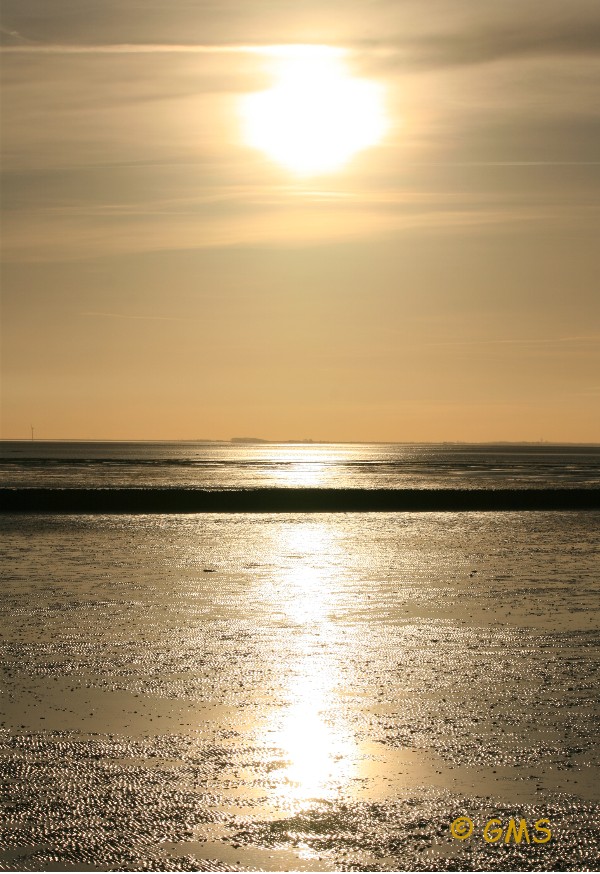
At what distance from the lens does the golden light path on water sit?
959 cm

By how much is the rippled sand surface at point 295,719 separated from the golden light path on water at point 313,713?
0.12ft

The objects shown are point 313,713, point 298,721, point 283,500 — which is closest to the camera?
point 298,721

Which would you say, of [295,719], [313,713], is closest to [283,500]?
[313,713]

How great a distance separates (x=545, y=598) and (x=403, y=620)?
4.41m

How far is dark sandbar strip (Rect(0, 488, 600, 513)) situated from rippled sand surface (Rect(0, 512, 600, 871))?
91.3 ft

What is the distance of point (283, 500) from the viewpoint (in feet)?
191

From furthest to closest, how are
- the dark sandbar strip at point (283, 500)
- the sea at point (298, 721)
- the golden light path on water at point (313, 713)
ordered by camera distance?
the dark sandbar strip at point (283, 500) < the golden light path on water at point (313, 713) < the sea at point (298, 721)

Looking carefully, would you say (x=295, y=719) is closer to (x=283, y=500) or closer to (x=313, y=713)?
(x=313, y=713)

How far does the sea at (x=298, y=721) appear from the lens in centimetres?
822

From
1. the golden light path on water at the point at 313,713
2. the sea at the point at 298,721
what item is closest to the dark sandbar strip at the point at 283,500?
the sea at the point at 298,721

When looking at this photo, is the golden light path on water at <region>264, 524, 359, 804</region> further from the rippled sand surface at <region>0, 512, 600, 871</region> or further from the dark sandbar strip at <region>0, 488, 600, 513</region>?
the dark sandbar strip at <region>0, 488, 600, 513</region>

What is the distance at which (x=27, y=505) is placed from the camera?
51.7 m

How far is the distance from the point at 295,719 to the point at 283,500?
46440mm

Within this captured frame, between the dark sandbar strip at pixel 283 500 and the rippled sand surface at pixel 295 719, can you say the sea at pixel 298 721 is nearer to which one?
the rippled sand surface at pixel 295 719
